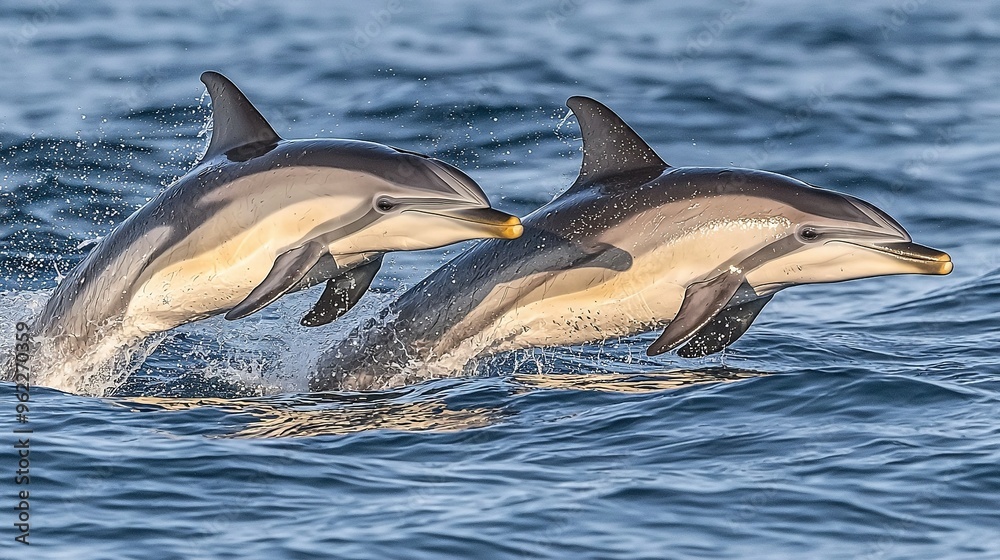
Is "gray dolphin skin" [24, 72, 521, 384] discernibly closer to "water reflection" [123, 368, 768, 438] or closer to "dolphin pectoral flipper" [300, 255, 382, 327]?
"dolphin pectoral flipper" [300, 255, 382, 327]

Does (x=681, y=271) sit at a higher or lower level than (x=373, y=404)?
higher

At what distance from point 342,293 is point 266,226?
67 cm

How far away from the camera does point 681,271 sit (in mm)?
9367

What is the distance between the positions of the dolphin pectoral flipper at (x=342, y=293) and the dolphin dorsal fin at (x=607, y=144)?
151 centimetres

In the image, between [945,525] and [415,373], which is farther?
[415,373]

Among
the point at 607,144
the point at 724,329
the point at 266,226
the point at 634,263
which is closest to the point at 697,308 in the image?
the point at 634,263

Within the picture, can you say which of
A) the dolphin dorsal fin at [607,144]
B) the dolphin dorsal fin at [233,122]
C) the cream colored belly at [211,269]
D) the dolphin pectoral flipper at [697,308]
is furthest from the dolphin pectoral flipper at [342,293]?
the dolphin pectoral flipper at [697,308]

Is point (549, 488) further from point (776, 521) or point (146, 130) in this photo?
point (146, 130)

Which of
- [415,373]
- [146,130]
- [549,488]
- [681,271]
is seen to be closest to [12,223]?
[146,130]

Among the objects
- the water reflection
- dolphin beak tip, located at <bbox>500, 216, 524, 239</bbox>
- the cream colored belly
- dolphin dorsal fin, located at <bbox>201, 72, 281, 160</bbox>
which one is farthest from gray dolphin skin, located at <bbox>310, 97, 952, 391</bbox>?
dolphin dorsal fin, located at <bbox>201, 72, 281, 160</bbox>

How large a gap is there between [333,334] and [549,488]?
11.5ft

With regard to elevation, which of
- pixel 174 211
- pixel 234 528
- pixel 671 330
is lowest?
pixel 234 528

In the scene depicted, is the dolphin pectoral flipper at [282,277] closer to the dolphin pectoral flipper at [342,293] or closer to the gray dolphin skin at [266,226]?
the gray dolphin skin at [266,226]

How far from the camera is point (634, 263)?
9.41 metres
